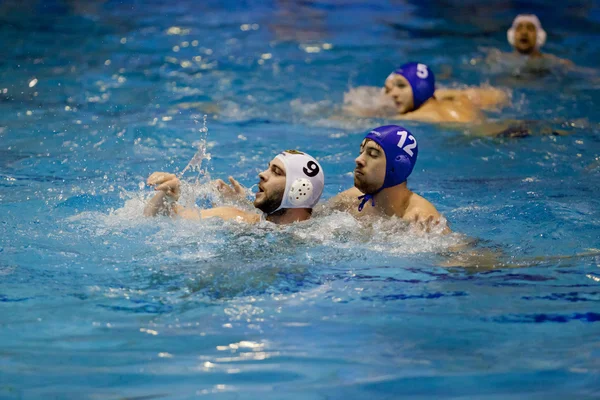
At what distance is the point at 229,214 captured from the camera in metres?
5.82

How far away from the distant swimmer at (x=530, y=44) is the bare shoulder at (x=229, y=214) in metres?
7.27

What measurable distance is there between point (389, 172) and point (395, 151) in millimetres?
166

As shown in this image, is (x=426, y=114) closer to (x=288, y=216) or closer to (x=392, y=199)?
(x=392, y=199)

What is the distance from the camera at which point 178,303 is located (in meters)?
4.45

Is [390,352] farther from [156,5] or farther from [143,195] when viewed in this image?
[156,5]

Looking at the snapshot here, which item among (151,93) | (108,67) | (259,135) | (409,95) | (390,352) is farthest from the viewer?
(108,67)

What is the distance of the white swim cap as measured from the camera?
18.6 feet

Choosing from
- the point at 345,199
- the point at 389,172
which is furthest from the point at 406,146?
the point at 345,199

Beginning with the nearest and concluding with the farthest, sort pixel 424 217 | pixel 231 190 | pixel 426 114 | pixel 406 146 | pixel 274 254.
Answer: pixel 274 254
pixel 424 217
pixel 406 146
pixel 231 190
pixel 426 114

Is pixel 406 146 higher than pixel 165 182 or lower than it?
higher

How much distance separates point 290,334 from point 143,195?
2745 mm

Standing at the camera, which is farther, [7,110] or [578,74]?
[578,74]

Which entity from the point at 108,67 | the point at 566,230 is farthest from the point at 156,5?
the point at 566,230

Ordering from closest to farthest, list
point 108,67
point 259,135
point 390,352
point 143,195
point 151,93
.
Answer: point 390,352, point 143,195, point 259,135, point 151,93, point 108,67
